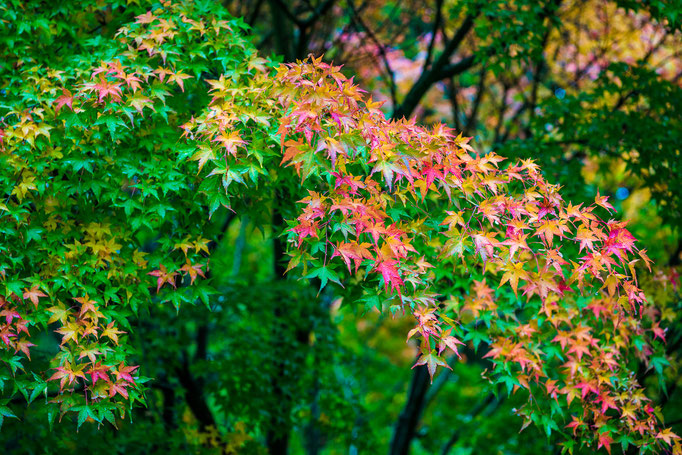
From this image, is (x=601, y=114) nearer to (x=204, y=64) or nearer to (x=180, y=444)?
(x=204, y=64)

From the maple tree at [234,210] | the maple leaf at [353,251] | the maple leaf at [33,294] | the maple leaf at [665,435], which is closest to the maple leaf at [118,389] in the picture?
the maple tree at [234,210]

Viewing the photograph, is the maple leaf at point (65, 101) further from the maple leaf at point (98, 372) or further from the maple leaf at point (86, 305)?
the maple leaf at point (98, 372)

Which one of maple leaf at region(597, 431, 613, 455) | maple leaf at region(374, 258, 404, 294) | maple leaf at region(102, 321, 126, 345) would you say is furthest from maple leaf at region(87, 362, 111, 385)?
maple leaf at region(597, 431, 613, 455)

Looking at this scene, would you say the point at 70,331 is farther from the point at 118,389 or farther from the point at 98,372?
the point at 118,389

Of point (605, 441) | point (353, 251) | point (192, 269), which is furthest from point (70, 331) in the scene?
point (605, 441)

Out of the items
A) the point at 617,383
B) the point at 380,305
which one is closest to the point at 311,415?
the point at 617,383

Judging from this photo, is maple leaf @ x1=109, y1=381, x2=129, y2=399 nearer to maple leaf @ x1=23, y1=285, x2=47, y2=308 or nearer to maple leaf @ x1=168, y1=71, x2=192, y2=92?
maple leaf @ x1=23, y1=285, x2=47, y2=308

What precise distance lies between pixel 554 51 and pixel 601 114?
2762 mm

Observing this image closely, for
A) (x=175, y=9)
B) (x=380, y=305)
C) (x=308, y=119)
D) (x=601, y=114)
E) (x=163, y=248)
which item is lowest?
(x=163, y=248)

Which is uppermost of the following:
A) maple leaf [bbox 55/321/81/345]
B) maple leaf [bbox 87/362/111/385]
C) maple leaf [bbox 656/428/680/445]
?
maple leaf [bbox 656/428/680/445]

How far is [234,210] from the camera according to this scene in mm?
3041

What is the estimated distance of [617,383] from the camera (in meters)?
3.57

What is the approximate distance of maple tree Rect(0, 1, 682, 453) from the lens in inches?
102

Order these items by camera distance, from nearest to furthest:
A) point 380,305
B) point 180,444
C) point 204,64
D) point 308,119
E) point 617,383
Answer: point 308,119
point 380,305
point 204,64
point 617,383
point 180,444
